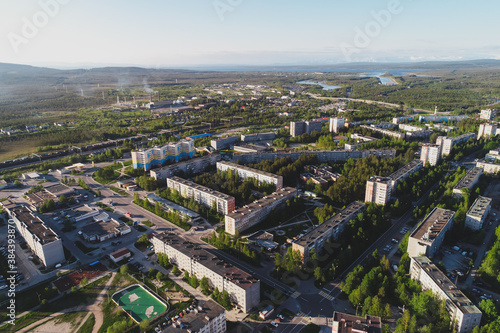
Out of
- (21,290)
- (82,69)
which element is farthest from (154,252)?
(82,69)

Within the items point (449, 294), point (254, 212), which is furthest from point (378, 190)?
point (449, 294)

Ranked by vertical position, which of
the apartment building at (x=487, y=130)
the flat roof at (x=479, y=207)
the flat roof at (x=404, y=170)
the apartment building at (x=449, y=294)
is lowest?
the apartment building at (x=449, y=294)

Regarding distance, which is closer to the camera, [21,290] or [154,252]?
[21,290]

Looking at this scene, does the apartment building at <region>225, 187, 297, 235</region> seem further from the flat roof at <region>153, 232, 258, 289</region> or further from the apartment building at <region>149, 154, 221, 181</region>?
the apartment building at <region>149, 154, 221, 181</region>

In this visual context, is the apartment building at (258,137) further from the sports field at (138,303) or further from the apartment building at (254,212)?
the sports field at (138,303)

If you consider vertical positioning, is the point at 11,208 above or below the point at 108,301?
above

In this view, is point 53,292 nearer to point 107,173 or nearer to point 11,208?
point 11,208

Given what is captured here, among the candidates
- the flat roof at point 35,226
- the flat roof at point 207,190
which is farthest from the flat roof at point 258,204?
the flat roof at point 35,226
